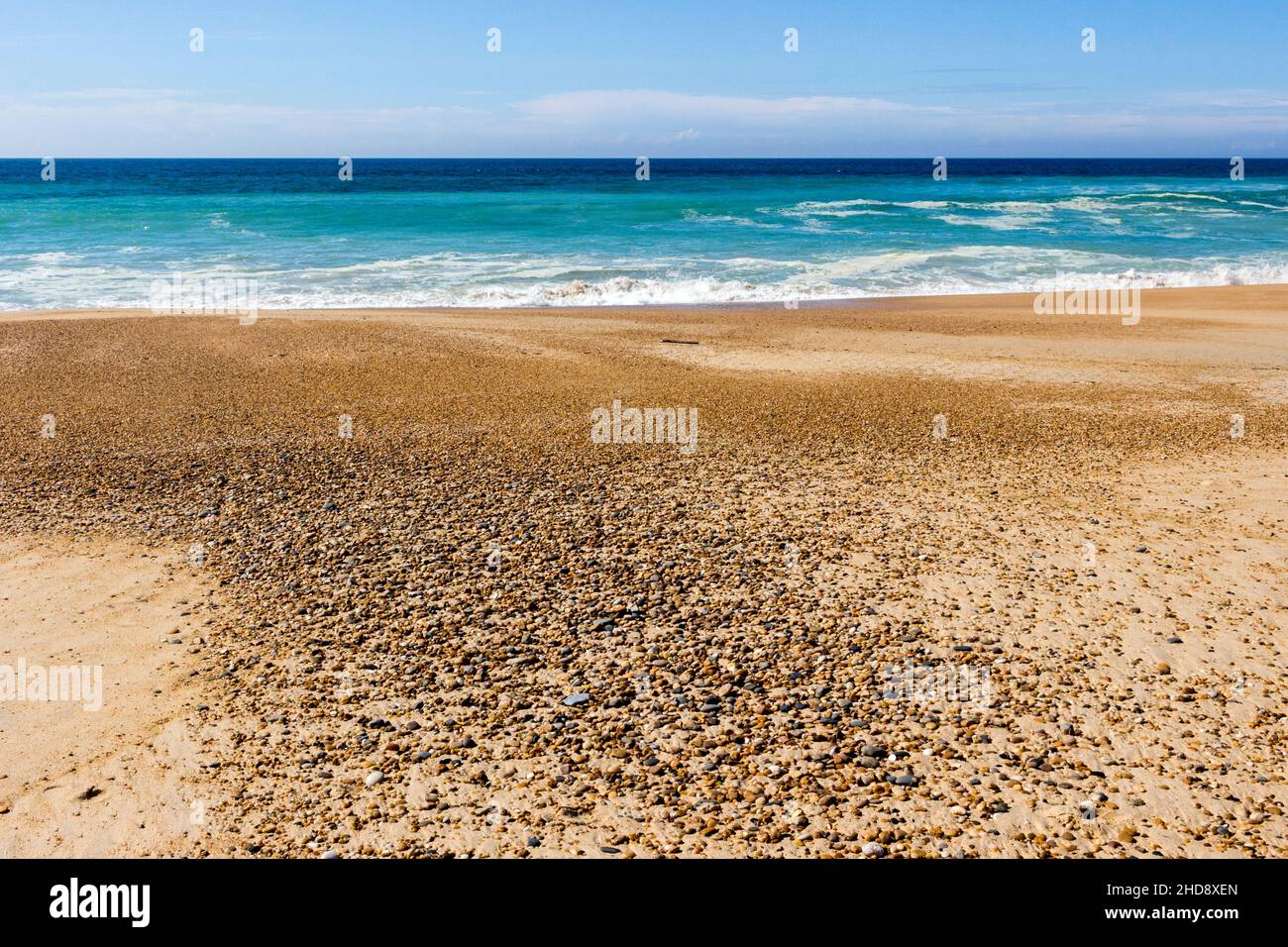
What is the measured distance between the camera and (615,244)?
1339 inches

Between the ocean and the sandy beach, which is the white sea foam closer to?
the ocean

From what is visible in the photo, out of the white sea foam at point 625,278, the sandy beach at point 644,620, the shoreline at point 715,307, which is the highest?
the white sea foam at point 625,278

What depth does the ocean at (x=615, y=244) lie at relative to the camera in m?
24.5

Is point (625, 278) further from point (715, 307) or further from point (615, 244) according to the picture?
point (615, 244)

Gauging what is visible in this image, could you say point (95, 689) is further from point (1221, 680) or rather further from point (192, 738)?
point (1221, 680)

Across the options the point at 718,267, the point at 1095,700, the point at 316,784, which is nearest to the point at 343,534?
the point at 316,784

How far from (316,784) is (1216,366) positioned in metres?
14.3

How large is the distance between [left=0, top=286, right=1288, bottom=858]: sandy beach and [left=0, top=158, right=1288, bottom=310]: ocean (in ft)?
42.1

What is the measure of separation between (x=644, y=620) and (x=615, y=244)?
96.4 feet

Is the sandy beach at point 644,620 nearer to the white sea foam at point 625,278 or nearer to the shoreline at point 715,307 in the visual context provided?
the shoreline at point 715,307

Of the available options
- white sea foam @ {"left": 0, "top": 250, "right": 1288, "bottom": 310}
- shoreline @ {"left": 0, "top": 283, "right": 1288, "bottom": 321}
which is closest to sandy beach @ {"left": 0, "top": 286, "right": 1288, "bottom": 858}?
shoreline @ {"left": 0, "top": 283, "right": 1288, "bottom": 321}

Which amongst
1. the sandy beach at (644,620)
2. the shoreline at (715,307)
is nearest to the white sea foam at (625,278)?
the shoreline at (715,307)

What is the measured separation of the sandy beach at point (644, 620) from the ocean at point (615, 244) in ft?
42.1

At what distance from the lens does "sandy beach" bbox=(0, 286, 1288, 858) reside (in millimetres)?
4410
